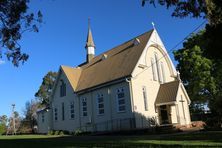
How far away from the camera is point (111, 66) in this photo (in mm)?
35594

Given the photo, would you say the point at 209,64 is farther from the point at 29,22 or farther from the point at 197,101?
the point at 29,22

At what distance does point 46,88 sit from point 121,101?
43081 millimetres

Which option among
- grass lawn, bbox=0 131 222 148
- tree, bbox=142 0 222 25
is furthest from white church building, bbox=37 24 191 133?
tree, bbox=142 0 222 25

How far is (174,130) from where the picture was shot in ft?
91.2

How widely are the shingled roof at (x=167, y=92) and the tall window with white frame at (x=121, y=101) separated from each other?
3.85 metres

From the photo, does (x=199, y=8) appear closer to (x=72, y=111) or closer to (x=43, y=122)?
(x=72, y=111)

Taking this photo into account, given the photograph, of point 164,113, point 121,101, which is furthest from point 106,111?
point 164,113

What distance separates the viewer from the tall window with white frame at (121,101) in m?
31.2

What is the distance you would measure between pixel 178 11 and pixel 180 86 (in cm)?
1943

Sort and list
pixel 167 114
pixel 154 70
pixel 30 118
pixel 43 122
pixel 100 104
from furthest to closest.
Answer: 1. pixel 30 118
2. pixel 43 122
3. pixel 100 104
4. pixel 154 70
5. pixel 167 114

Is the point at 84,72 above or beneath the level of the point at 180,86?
above

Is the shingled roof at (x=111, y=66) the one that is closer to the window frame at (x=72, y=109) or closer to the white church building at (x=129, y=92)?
the white church building at (x=129, y=92)

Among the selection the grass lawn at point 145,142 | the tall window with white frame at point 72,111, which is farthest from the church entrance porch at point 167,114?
the grass lawn at point 145,142

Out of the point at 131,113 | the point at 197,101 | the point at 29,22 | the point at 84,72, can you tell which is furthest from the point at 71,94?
the point at 29,22
